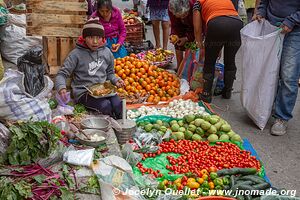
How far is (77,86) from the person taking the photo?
5078 mm

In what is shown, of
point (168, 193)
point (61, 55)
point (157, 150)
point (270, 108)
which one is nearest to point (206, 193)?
point (168, 193)

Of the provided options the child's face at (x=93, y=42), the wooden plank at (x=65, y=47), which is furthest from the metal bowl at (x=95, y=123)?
the wooden plank at (x=65, y=47)

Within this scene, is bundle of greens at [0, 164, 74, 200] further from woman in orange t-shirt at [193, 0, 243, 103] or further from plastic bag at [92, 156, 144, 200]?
woman in orange t-shirt at [193, 0, 243, 103]

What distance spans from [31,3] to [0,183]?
2908 mm

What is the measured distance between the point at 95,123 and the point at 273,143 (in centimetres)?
219

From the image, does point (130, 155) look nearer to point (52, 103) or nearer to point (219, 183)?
point (219, 183)

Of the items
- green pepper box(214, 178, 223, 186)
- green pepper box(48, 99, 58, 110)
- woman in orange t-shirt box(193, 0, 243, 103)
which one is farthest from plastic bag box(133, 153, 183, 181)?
woman in orange t-shirt box(193, 0, 243, 103)

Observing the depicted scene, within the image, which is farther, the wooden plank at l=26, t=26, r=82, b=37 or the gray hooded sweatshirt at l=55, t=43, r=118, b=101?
the wooden plank at l=26, t=26, r=82, b=37

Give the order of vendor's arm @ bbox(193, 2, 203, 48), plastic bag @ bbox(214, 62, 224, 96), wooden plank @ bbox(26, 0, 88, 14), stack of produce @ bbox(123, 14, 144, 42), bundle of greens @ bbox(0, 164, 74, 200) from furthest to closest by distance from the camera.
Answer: stack of produce @ bbox(123, 14, 144, 42), plastic bag @ bbox(214, 62, 224, 96), vendor's arm @ bbox(193, 2, 203, 48), wooden plank @ bbox(26, 0, 88, 14), bundle of greens @ bbox(0, 164, 74, 200)

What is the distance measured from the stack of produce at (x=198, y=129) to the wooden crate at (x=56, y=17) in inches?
63.3

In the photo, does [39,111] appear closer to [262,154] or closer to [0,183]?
[0,183]

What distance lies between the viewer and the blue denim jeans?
4918 millimetres

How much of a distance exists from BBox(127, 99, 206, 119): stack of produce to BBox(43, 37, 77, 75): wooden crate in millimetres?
1148

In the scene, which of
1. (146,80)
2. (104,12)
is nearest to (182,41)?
(146,80)
